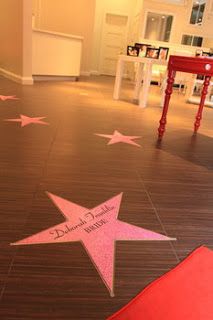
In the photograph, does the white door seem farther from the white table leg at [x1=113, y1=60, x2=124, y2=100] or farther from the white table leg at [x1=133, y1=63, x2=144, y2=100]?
the white table leg at [x1=113, y1=60, x2=124, y2=100]

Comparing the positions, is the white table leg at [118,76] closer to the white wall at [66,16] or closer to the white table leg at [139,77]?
the white table leg at [139,77]

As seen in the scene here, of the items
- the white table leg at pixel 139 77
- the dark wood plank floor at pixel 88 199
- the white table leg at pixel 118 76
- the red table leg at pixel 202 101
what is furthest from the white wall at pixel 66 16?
the red table leg at pixel 202 101

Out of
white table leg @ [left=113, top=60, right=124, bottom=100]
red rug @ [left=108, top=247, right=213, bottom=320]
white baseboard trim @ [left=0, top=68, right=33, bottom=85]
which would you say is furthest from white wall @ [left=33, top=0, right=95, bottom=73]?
red rug @ [left=108, top=247, right=213, bottom=320]

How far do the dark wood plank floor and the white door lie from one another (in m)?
7.50

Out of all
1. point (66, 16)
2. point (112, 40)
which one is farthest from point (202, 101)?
point (112, 40)

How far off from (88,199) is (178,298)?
84 centimetres

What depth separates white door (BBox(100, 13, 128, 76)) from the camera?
31.9 ft

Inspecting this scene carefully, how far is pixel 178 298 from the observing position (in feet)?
2.14

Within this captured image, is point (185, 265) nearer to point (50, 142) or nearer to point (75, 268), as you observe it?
point (75, 268)

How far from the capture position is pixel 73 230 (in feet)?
3.87

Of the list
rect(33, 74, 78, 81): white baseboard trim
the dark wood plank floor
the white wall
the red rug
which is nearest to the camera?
the red rug

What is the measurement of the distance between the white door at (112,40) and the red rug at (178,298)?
384 inches

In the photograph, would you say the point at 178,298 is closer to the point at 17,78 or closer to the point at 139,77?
the point at 139,77

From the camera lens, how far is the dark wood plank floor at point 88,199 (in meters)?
0.88
